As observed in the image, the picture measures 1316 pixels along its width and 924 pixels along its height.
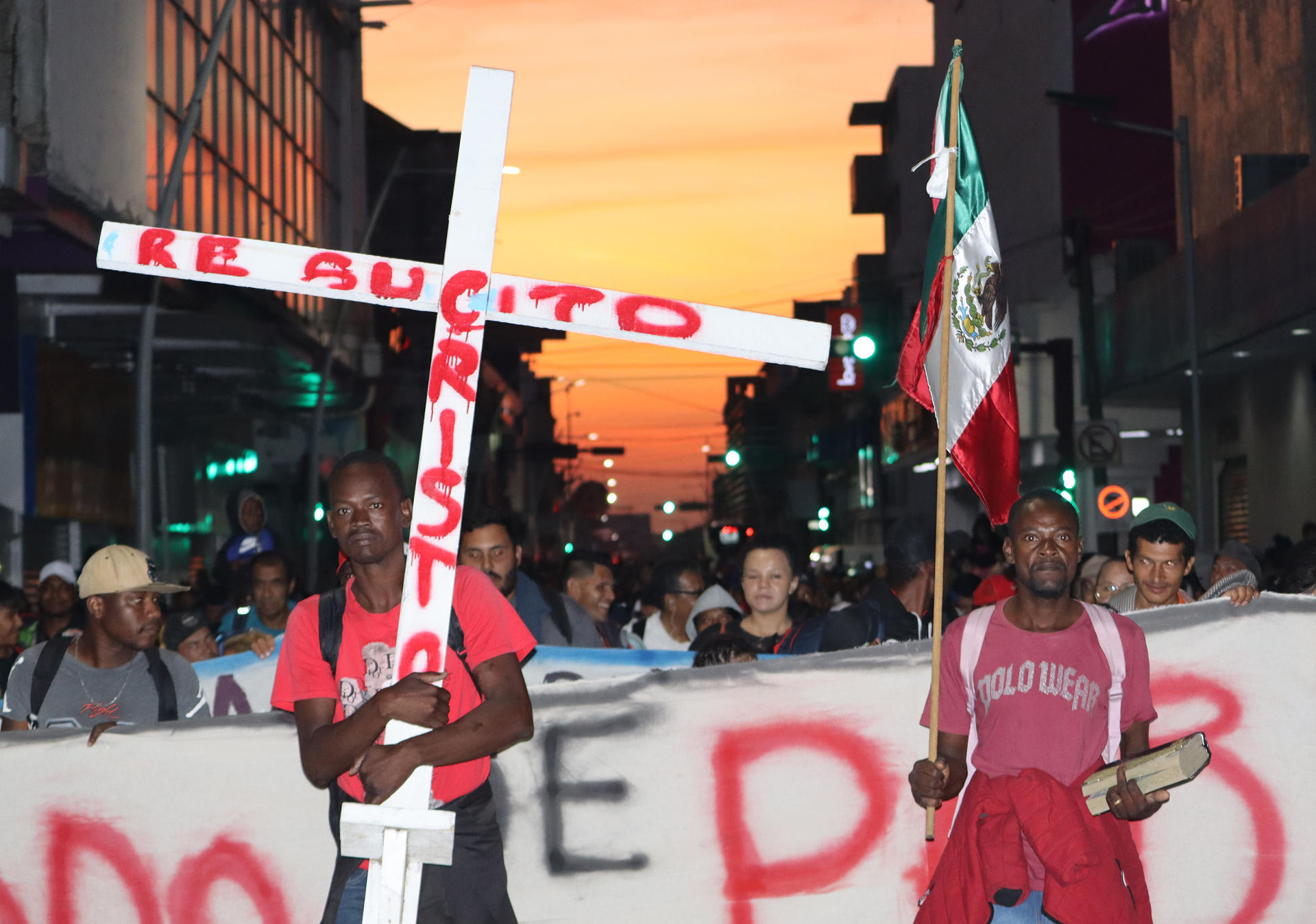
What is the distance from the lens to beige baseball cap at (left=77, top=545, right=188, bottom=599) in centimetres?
546

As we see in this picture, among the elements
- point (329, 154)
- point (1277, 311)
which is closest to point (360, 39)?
point (329, 154)

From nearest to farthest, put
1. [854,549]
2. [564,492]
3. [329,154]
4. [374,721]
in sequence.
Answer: [374,721] < [329,154] < [854,549] < [564,492]

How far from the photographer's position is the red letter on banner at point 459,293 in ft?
11.7

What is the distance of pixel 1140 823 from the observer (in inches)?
218

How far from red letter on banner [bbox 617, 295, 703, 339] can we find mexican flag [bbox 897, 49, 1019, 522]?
4.13 ft

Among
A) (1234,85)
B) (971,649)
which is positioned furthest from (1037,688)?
(1234,85)

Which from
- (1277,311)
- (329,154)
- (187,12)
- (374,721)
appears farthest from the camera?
(329,154)

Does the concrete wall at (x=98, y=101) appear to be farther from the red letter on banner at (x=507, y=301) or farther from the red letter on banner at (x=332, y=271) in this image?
the red letter on banner at (x=507, y=301)

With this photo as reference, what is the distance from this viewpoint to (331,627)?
3.80 meters

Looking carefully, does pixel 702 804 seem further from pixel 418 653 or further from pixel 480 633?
pixel 418 653

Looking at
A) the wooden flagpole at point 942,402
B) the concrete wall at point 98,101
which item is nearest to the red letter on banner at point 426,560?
the wooden flagpole at point 942,402

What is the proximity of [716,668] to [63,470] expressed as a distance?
12.6 m

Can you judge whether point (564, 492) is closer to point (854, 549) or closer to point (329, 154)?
point (854, 549)

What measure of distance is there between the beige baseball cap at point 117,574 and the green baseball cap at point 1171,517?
137 inches
